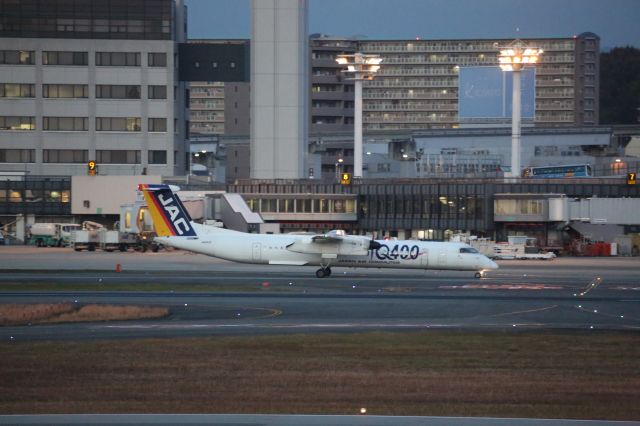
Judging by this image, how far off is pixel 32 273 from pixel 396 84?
142612mm

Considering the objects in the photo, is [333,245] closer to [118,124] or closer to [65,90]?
[118,124]

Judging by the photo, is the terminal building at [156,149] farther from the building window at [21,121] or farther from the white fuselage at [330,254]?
the white fuselage at [330,254]

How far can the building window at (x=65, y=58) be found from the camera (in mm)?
104625

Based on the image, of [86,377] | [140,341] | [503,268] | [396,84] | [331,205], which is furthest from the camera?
[396,84]

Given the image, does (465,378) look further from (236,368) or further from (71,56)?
(71,56)

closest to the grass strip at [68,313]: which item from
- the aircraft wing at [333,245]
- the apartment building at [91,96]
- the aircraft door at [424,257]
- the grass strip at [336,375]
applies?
the grass strip at [336,375]

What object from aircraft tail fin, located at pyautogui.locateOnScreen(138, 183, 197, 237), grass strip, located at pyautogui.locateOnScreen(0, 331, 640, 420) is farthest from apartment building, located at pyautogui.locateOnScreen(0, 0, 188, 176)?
grass strip, located at pyautogui.locateOnScreen(0, 331, 640, 420)

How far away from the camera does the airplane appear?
58.2 m

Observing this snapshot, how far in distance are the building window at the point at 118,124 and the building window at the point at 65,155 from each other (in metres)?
3.17

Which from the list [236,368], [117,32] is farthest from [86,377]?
[117,32]

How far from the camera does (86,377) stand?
25.0 m

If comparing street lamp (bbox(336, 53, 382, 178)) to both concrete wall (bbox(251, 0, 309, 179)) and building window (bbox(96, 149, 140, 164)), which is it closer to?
concrete wall (bbox(251, 0, 309, 179))

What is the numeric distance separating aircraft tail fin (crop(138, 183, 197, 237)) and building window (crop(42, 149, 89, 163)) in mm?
48172

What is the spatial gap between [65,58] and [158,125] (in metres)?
12.0
